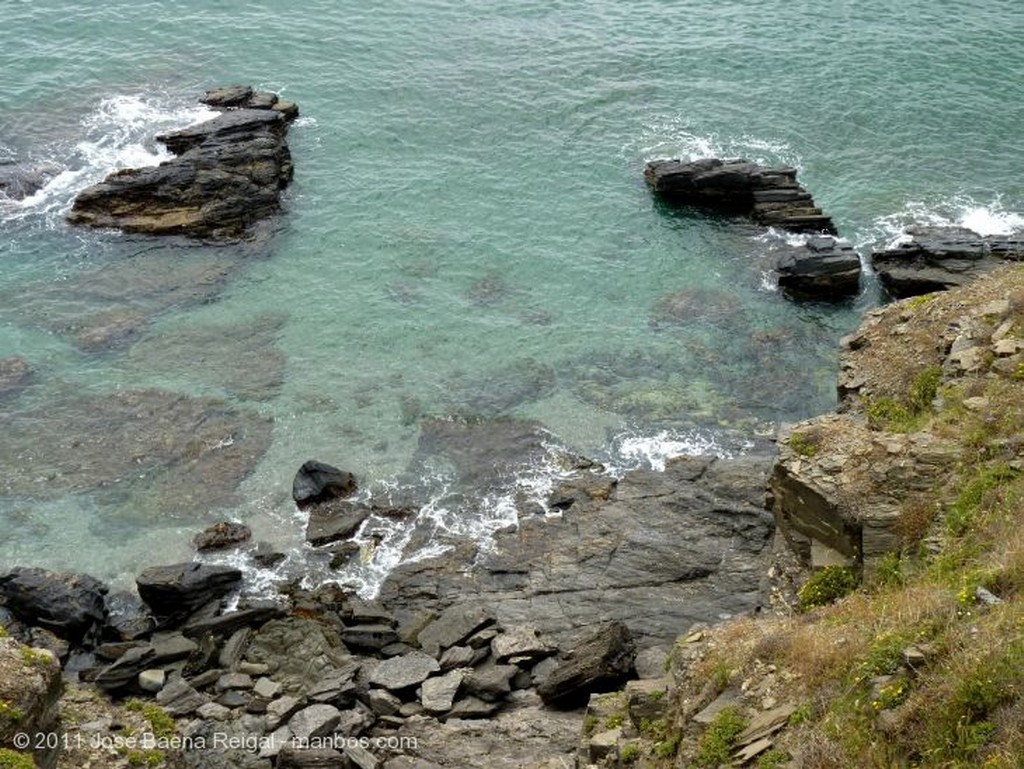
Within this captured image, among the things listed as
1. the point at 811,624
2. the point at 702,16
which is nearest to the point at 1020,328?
the point at 811,624

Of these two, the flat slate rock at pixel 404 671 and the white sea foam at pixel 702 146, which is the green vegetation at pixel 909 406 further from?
the white sea foam at pixel 702 146

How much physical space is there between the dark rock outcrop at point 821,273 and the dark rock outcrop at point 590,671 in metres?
22.5

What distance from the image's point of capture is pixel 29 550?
1367 inches

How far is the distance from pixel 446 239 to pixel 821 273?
16723mm

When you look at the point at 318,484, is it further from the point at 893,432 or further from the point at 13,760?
the point at 893,432

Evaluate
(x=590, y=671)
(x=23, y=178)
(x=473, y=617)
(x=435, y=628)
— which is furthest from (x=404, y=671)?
(x=23, y=178)

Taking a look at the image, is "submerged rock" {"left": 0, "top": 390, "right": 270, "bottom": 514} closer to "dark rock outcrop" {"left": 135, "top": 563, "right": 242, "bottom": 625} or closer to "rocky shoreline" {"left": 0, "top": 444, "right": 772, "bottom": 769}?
"rocky shoreline" {"left": 0, "top": 444, "right": 772, "bottom": 769}

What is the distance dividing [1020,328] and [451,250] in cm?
2644

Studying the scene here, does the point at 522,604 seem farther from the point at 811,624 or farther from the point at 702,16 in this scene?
the point at 702,16

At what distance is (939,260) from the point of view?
45.2 m

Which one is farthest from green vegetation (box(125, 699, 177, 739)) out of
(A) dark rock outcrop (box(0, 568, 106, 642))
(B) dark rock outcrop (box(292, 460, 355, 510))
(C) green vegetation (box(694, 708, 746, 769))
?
(C) green vegetation (box(694, 708, 746, 769))

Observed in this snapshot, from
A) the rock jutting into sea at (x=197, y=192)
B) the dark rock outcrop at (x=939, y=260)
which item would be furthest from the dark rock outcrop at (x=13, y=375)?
the dark rock outcrop at (x=939, y=260)

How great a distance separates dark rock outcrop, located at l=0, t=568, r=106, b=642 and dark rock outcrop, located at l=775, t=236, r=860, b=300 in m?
29.7

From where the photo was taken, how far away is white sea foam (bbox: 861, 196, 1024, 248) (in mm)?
49250
